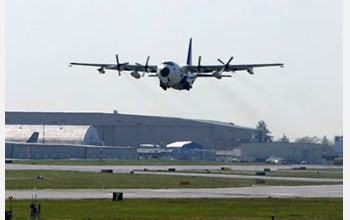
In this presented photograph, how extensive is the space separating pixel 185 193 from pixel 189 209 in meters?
21.5

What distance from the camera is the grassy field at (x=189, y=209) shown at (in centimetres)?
6662

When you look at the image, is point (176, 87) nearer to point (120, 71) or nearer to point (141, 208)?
point (120, 71)

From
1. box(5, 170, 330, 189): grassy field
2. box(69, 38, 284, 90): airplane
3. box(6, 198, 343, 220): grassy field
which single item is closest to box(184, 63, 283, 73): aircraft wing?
box(69, 38, 284, 90): airplane

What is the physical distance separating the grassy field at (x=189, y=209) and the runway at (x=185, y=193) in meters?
5.96

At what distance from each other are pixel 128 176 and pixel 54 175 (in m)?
11.5

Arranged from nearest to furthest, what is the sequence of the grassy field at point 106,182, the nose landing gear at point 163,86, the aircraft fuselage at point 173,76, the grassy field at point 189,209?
the grassy field at point 189,209
the grassy field at point 106,182
the aircraft fuselage at point 173,76
the nose landing gear at point 163,86

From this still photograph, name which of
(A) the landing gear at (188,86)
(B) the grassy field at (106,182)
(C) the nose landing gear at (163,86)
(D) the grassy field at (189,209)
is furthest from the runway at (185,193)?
(C) the nose landing gear at (163,86)

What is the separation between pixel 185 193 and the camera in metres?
94.8

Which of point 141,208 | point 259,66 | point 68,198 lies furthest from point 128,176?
point 141,208

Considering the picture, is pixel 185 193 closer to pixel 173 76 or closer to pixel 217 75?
pixel 217 75

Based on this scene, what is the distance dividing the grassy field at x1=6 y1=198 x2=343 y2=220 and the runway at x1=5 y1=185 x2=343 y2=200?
19.6 feet

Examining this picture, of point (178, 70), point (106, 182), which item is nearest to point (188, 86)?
point (178, 70)

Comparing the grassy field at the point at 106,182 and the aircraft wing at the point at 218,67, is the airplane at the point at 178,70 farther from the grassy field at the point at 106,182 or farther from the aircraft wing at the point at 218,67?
the grassy field at the point at 106,182

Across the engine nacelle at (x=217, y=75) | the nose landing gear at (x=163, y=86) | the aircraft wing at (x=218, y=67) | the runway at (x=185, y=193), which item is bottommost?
the runway at (x=185, y=193)
